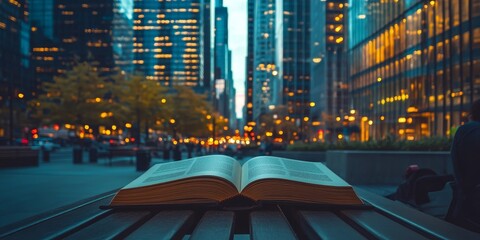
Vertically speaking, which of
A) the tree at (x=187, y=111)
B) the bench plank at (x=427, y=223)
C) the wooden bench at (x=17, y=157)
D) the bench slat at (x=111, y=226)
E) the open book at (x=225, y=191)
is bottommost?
the wooden bench at (x=17, y=157)

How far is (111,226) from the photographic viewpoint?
84.6 inches

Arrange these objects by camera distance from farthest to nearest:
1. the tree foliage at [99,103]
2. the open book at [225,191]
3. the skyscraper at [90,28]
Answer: the skyscraper at [90,28]
the tree foliage at [99,103]
the open book at [225,191]

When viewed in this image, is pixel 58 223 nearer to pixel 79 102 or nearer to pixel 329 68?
pixel 79 102

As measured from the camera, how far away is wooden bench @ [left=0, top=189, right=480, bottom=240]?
196cm

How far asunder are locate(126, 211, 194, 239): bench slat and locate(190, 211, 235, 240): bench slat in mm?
71

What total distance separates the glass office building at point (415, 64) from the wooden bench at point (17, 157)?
25.1m

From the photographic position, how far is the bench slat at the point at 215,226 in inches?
75.1

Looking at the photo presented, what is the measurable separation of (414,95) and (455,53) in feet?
29.2

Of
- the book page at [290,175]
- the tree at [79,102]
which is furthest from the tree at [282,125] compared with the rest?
the book page at [290,175]

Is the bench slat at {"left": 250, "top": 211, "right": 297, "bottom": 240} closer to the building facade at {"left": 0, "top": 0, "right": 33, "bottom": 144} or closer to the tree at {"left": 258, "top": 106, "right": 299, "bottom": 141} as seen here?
the building facade at {"left": 0, "top": 0, "right": 33, "bottom": 144}

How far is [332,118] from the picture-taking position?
9312cm

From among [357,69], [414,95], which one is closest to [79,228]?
[414,95]

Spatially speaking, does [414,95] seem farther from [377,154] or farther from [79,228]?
[79,228]

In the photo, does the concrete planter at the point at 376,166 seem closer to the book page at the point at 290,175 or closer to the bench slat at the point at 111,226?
the book page at the point at 290,175
